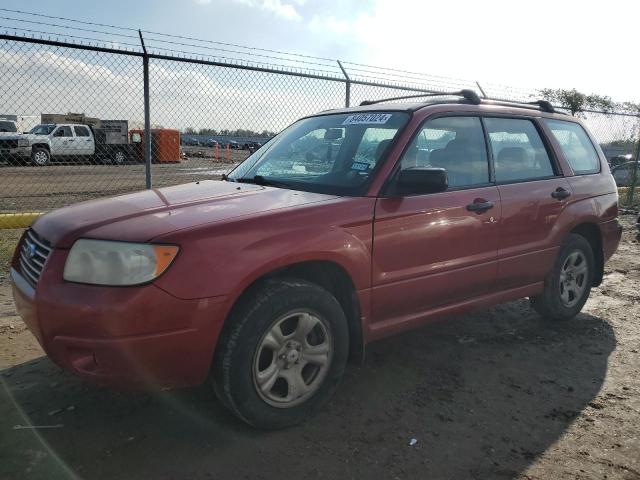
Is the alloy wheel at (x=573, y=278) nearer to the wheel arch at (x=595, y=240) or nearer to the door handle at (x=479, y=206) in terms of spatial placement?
the wheel arch at (x=595, y=240)

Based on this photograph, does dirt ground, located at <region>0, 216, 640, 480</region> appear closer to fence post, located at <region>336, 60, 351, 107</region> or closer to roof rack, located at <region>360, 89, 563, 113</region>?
roof rack, located at <region>360, 89, 563, 113</region>

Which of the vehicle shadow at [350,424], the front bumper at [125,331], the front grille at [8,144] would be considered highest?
the front grille at [8,144]

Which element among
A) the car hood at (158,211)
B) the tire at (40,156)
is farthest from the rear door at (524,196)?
the tire at (40,156)

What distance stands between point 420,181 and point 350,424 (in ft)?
4.68

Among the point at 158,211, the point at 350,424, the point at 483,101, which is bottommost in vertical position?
the point at 350,424

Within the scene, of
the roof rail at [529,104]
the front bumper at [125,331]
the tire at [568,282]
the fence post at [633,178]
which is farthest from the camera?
the fence post at [633,178]

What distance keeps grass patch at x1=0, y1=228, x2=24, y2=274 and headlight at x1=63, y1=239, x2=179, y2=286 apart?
12.2 ft

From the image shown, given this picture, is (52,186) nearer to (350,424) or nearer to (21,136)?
(21,136)

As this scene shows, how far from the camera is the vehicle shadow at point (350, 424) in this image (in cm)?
253

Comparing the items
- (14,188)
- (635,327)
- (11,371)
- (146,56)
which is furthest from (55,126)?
(635,327)

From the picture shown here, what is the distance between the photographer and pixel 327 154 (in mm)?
3693

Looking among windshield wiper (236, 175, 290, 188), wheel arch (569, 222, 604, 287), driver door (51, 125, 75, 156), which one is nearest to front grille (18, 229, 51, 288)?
windshield wiper (236, 175, 290, 188)

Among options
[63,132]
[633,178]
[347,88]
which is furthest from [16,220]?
[63,132]

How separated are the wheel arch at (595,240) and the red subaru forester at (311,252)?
88 mm
